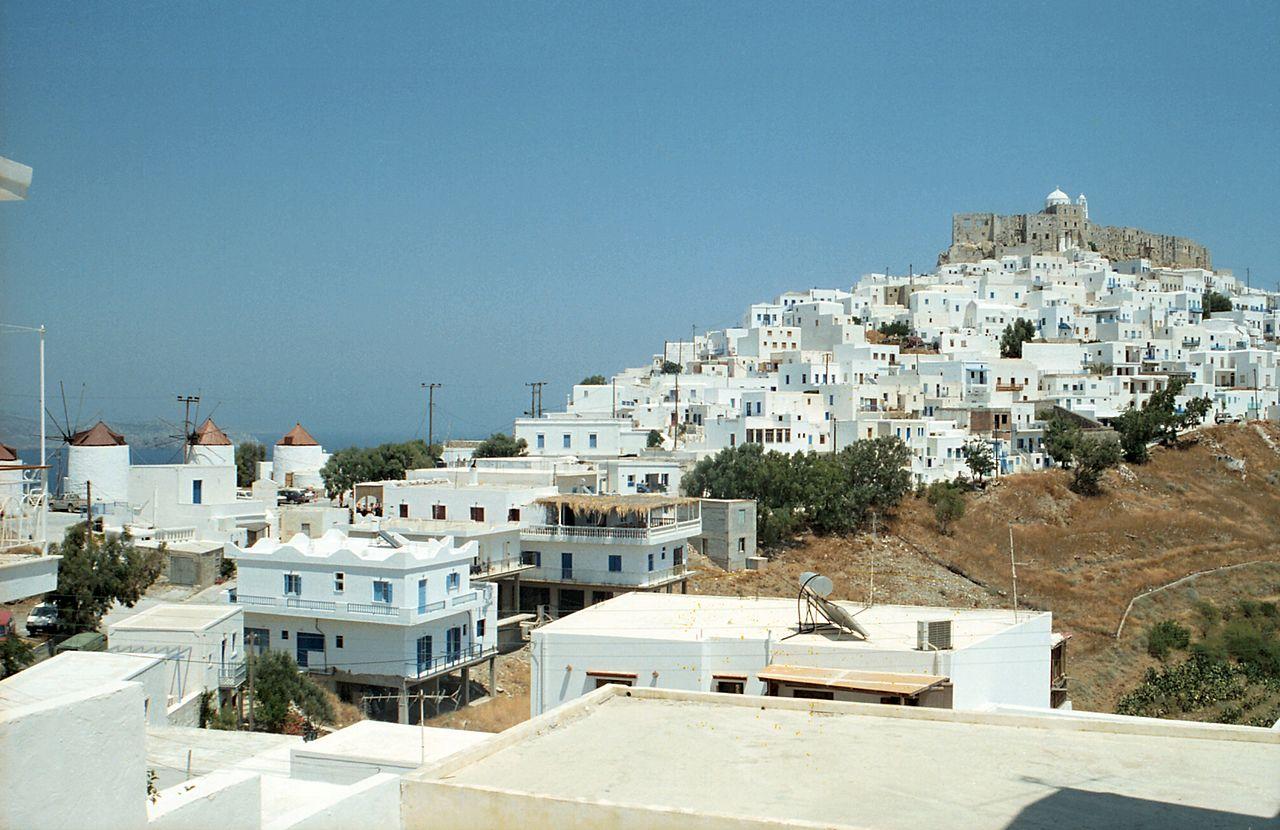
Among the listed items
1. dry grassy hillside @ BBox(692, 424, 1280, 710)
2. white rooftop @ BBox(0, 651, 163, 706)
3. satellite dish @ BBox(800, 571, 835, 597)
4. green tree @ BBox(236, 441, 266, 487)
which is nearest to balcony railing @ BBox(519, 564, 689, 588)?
Result: dry grassy hillside @ BBox(692, 424, 1280, 710)

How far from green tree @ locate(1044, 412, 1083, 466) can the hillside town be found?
0.37 metres

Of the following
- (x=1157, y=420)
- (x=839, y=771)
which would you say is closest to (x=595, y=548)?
(x=839, y=771)

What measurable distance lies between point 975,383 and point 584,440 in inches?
846

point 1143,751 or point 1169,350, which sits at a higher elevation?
point 1169,350

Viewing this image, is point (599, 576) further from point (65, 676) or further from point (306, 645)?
point (65, 676)

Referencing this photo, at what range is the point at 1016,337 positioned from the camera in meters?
64.4

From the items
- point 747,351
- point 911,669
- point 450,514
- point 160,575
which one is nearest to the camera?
point 911,669

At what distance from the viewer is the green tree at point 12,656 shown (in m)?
15.2

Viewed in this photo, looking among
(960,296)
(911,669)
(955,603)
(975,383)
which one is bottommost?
(955,603)

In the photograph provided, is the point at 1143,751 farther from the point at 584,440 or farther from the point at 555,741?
the point at 584,440

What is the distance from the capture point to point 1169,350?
65.8 m

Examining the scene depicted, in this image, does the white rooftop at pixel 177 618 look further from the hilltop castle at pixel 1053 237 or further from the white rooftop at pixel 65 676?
the hilltop castle at pixel 1053 237

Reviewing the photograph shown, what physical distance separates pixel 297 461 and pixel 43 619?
22.6 meters

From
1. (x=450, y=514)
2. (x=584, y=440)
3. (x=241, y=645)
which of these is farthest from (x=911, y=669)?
(x=584, y=440)
